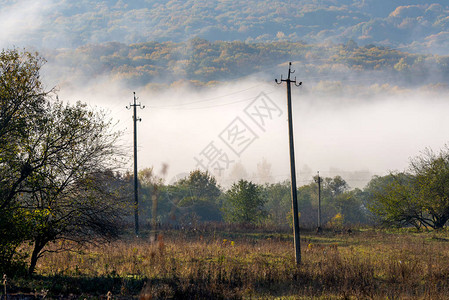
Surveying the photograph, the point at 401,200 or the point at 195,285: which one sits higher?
the point at 401,200

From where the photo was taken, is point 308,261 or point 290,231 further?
point 290,231

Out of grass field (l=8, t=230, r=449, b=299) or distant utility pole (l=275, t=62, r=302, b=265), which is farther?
distant utility pole (l=275, t=62, r=302, b=265)

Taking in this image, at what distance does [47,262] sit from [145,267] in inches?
194

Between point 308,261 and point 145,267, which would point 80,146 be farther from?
point 308,261

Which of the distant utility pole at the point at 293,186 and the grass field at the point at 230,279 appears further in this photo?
the distant utility pole at the point at 293,186

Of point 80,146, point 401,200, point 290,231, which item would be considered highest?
point 80,146

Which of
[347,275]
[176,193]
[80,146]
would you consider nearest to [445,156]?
[347,275]

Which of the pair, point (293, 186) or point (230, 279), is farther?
point (293, 186)

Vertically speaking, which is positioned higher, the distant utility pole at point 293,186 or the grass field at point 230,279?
the distant utility pole at point 293,186

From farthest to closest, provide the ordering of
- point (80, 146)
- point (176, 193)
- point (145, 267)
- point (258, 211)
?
point (176, 193) → point (258, 211) → point (145, 267) → point (80, 146)

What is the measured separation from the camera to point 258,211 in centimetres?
5591

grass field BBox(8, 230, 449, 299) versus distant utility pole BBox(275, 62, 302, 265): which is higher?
distant utility pole BBox(275, 62, 302, 265)

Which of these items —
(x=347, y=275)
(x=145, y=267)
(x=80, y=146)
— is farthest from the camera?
(x=145, y=267)

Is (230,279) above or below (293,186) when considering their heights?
below
